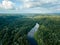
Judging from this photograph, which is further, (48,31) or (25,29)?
(48,31)

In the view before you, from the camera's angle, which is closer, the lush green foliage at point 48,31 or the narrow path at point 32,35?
the narrow path at point 32,35

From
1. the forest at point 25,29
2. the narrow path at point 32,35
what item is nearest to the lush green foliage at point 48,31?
the forest at point 25,29

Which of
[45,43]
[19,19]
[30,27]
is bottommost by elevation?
[45,43]

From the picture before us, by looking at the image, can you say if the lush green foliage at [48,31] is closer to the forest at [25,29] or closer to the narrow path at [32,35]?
the forest at [25,29]

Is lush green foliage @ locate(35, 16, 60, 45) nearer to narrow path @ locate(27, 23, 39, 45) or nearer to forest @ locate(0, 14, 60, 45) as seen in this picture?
forest @ locate(0, 14, 60, 45)

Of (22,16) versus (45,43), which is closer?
(45,43)

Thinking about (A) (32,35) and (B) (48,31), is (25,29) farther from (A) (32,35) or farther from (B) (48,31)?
(B) (48,31)

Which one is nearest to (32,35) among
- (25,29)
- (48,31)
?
(25,29)

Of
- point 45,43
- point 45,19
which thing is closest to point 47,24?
point 45,19

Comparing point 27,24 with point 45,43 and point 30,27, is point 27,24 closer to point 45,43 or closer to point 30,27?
point 30,27
